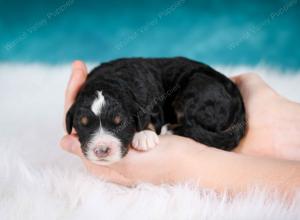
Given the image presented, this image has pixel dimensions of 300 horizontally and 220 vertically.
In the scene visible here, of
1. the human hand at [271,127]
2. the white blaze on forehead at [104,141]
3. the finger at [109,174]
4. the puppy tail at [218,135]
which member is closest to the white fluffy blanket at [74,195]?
the finger at [109,174]

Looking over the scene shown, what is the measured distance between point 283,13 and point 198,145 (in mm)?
3300

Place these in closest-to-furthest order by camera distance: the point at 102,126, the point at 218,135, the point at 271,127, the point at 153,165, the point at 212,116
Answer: the point at 102,126 < the point at 153,165 < the point at 218,135 < the point at 212,116 < the point at 271,127

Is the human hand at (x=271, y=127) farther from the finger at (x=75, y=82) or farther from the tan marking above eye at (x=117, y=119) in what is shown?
the finger at (x=75, y=82)

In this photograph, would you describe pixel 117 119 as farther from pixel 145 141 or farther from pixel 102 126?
pixel 145 141

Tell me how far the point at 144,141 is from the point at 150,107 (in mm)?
558

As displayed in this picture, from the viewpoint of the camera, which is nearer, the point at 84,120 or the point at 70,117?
the point at 84,120

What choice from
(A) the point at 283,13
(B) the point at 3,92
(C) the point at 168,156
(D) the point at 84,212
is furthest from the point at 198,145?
(A) the point at 283,13

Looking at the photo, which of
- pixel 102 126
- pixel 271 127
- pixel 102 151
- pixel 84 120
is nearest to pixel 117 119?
pixel 102 126

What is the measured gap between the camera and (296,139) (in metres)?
4.36

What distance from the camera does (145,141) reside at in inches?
149

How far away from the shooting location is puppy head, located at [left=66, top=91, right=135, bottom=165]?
11.4 feet

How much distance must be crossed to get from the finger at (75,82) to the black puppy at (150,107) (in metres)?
0.10

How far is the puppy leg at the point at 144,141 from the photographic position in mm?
3766

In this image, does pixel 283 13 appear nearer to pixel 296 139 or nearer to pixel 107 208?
pixel 296 139
